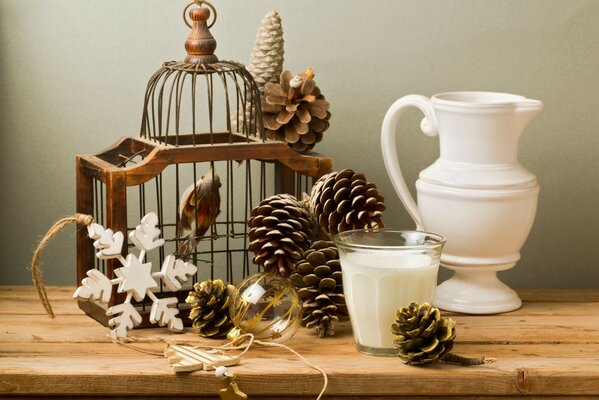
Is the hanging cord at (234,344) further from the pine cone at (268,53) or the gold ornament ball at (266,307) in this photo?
the pine cone at (268,53)

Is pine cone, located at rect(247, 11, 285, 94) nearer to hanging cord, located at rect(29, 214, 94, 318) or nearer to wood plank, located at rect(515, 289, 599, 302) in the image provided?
hanging cord, located at rect(29, 214, 94, 318)

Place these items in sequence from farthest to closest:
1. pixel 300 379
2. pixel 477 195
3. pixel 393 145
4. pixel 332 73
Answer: pixel 332 73
pixel 393 145
pixel 477 195
pixel 300 379

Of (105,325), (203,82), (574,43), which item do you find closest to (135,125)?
(203,82)

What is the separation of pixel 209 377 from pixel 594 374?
1.36 ft

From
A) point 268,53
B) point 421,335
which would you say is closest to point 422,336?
point 421,335

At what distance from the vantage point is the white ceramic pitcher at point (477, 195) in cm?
120

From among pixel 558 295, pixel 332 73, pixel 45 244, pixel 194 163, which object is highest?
pixel 332 73

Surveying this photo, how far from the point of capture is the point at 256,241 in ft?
3.63

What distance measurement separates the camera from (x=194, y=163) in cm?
116

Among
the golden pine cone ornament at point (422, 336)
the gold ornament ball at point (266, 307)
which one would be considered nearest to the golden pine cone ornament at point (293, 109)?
the gold ornament ball at point (266, 307)

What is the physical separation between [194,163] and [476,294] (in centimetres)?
43

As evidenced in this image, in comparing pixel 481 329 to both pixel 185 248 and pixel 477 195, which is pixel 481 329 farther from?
pixel 185 248

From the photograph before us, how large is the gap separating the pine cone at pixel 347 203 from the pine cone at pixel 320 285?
3 cm

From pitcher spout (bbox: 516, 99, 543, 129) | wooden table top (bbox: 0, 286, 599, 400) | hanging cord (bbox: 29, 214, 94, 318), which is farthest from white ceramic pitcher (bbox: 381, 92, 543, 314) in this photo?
hanging cord (bbox: 29, 214, 94, 318)
